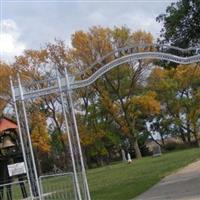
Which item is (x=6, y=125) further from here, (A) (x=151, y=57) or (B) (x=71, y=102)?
(A) (x=151, y=57)

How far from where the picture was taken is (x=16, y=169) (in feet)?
57.7

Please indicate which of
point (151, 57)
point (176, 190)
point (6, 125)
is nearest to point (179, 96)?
point (6, 125)

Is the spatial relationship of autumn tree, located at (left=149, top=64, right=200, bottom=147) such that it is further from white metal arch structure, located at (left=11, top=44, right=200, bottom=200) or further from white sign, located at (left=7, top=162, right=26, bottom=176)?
white metal arch structure, located at (left=11, top=44, right=200, bottom=200)

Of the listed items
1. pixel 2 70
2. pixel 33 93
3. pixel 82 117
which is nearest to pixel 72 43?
pixel 2 70

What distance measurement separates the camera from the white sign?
57.2ft

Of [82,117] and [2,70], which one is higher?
[2,70]

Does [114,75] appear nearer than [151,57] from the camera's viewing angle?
No

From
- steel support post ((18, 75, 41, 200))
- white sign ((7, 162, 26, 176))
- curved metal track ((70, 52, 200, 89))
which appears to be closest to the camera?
curved metal track ((70, 52, 200, 89))

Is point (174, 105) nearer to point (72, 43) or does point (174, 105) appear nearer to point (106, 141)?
point (106, 141)

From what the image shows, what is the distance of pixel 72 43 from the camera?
196 ft

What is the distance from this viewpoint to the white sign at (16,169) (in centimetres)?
1742

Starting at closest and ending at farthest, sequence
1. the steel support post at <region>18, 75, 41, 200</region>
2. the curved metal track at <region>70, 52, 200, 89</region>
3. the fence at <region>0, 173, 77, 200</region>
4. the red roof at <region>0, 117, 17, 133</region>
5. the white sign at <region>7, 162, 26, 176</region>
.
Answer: the curved metal track at <region>70, 52, 200, 89</region> < the steel support post at <region>18, 75, 41, 200</region> < the fence at <region>0, 173, 77, 200</region> < the white sign at <region>7, 162, 26, 176</region> < the red roof at <region>0, 117, 17, 133</region>

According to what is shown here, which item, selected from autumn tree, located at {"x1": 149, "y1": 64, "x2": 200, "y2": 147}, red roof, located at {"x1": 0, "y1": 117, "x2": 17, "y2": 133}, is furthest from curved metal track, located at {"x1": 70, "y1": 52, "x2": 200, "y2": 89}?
autumn tree, located at {"x1": 149, "y1": 64, "x2": 200, "y2": 147}

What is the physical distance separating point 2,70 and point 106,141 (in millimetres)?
20929
